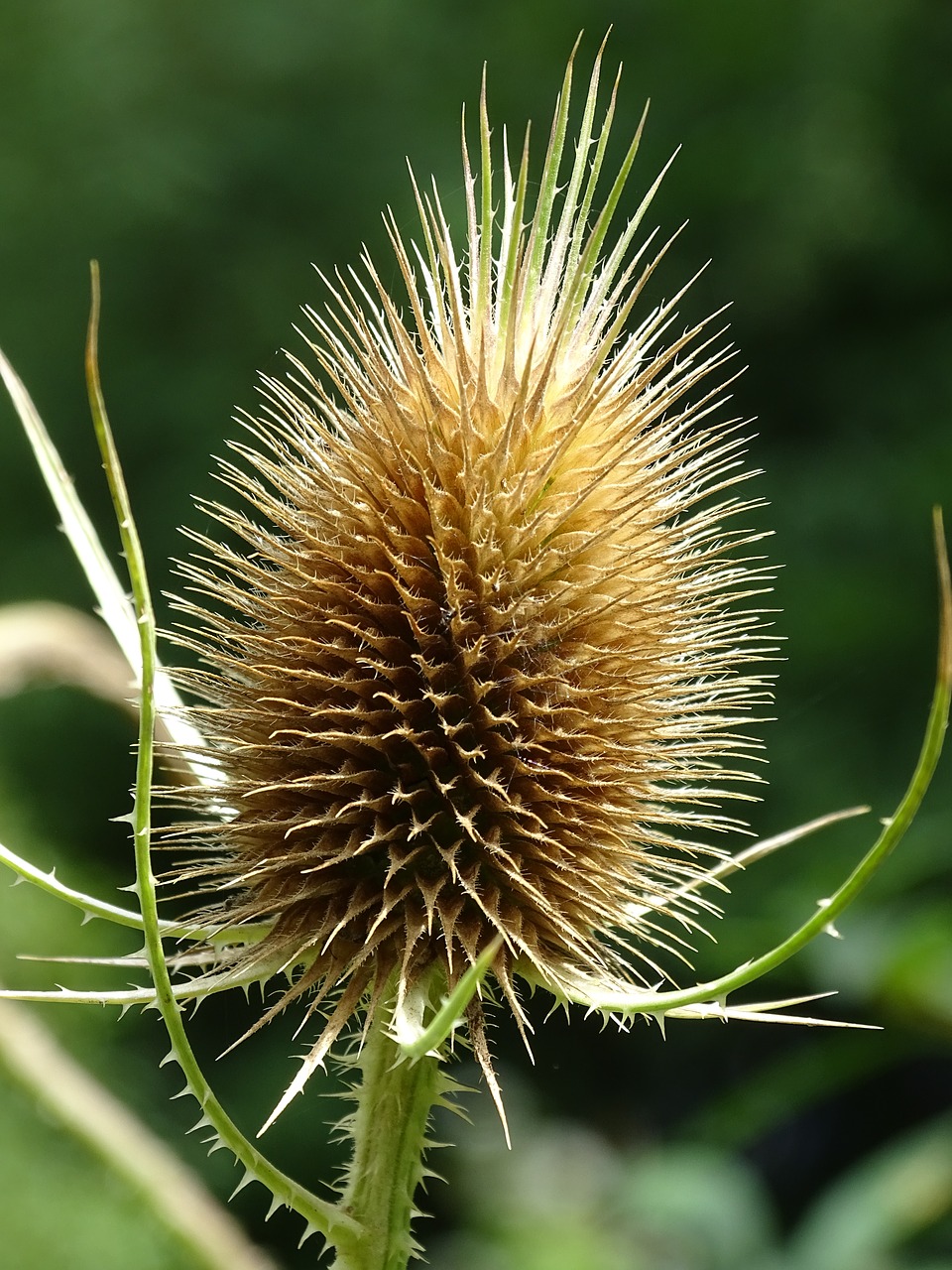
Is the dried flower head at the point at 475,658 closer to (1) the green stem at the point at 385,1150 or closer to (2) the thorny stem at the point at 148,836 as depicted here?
(1) the green stem at the point at 385,1150

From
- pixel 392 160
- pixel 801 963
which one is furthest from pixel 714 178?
pixel 801 963

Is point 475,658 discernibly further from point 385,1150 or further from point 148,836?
point 385,1150

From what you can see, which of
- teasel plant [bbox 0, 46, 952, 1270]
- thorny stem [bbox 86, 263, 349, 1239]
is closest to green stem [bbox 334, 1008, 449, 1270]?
teasel plant [bbox 0, 46, 952, 1270]

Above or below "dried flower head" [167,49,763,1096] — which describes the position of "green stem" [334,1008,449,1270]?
below

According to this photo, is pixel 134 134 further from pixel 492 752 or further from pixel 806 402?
pixel 492 752

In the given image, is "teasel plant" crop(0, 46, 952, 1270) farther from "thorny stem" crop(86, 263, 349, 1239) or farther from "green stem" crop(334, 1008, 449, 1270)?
"thorny stem" crop(86, 263, 349, 1239)

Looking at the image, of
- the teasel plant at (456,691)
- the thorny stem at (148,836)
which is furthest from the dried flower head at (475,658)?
the thorny stem at (148,836)
